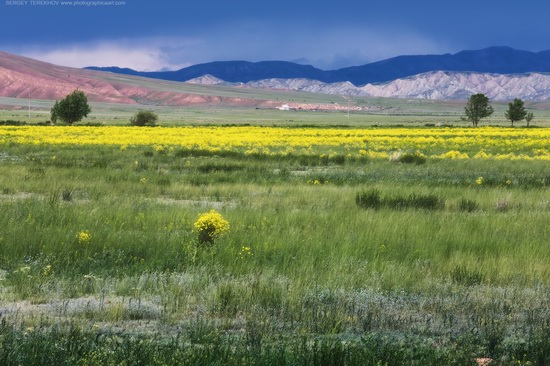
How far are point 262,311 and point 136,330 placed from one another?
1305 millimetres

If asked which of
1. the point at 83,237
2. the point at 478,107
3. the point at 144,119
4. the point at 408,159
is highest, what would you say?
the point at 478,107

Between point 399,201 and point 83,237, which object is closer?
point 83,237

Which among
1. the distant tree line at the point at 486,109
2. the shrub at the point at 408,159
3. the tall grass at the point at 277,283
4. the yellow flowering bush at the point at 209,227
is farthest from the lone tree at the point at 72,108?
the yellow flowering bush at the point at 209,227

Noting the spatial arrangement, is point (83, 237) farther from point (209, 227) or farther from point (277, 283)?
point (277, 283)

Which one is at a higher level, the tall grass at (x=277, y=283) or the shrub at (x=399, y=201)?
the tall grass at (x=277, y=283)

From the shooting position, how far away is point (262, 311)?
6.55 metres

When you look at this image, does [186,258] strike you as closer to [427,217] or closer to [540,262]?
[540,262]

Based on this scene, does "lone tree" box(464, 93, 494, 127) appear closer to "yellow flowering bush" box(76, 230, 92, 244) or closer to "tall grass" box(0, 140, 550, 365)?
"tall grass" box(0, 140, 550, 365)

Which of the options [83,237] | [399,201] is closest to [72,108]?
[399,201]

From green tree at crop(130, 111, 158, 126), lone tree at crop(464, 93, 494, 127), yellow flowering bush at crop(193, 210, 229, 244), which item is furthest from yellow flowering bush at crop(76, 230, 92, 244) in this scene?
lone tree at crop(464, 93, 494, 127)

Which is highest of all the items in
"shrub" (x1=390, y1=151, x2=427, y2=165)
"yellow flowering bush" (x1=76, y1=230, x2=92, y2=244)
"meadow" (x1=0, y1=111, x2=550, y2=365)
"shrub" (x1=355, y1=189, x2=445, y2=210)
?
"yellow flowering bush" (x1=76, y1=230, x2=92, y2=244)

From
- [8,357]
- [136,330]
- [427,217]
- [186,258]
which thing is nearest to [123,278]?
[186,258]

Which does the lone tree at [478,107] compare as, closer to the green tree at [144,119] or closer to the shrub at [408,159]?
the green tree at [144,119]

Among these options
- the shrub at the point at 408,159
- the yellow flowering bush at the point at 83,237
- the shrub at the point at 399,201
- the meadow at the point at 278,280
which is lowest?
the shrub at the point at 408,159
